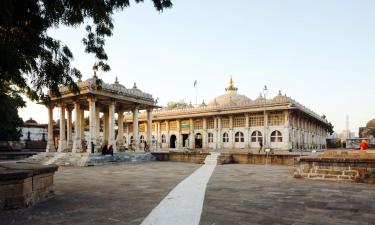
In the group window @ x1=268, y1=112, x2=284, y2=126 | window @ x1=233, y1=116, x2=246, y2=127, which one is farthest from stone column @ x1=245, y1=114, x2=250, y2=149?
window @ x1=268, y1=112, x2=284, y2=126

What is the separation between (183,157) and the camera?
87.8ft

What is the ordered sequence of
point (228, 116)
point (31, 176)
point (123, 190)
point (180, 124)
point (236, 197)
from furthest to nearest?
point (180, 124)
point (228, 116)
point (123, 190)
point (236, 197)
point (31, 176)

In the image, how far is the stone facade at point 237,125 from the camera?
1362 inches

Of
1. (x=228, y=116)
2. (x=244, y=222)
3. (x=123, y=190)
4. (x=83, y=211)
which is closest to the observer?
(x=244, y=222)

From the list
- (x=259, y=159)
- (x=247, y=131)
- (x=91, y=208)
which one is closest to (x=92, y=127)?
(x=259, y=159)

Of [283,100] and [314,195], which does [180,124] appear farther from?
[314,195]

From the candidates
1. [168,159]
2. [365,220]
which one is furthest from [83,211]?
[168,159]

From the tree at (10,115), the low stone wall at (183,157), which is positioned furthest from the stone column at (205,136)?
the tree at (10,115)

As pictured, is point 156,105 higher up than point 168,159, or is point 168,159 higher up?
point 156,105

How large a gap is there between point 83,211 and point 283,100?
30295mm

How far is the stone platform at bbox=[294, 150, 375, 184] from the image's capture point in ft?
37.5

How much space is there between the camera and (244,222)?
5.58 meters

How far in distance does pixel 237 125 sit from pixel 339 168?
26.4m

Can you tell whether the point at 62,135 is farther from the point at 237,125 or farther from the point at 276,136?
the point at 276,136
